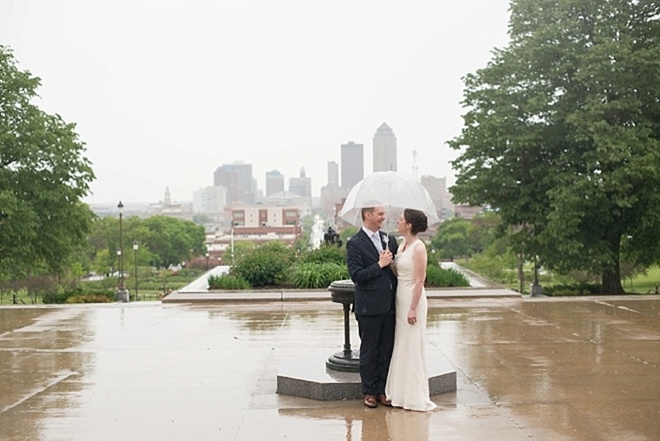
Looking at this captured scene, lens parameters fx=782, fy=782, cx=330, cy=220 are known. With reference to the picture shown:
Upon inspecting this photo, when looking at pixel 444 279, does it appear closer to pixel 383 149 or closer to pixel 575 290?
pixel 575 290

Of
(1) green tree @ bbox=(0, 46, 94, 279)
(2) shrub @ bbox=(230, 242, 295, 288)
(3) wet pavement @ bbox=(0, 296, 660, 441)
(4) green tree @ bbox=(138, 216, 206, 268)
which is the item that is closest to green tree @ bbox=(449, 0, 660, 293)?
(3) wet pavement @ bbox=(0, 296, 660, 441)

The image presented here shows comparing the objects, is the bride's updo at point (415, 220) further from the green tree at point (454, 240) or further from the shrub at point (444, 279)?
the green tree at point (454, 240)

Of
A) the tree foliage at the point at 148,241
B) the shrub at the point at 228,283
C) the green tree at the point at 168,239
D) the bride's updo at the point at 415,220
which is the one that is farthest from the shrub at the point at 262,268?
the green tree at the point at 168,239

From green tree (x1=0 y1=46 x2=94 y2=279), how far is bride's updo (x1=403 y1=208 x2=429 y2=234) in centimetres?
2502

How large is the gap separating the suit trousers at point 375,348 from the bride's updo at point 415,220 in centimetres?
89

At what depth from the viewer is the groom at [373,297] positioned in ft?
25.3

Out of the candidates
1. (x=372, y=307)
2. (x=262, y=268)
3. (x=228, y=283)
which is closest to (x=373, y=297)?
(x=372, y=307)

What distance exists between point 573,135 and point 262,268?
9567 mm

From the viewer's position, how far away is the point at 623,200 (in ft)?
67.4

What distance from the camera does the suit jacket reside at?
7719mm

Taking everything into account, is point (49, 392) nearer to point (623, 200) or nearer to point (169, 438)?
point (169, 438)

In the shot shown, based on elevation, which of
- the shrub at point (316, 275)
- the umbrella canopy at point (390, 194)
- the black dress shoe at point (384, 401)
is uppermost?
the umbrella canopy at point (390, 194)

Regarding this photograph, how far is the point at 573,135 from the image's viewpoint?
2212 centimetres

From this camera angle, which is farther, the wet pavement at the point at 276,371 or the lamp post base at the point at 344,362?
the lamp post base at the point at 344,362
